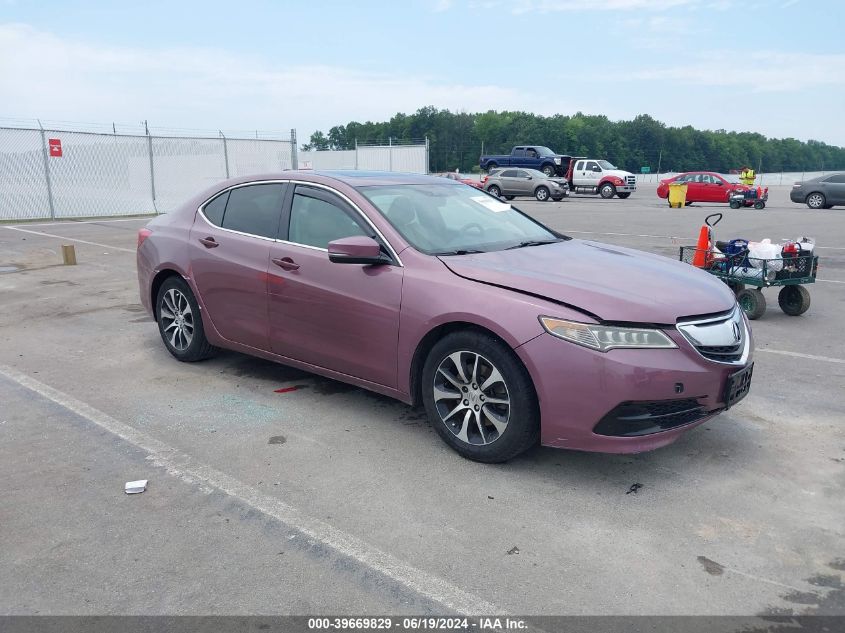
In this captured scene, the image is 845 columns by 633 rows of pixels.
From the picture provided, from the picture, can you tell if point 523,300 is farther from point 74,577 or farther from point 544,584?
point 74,577

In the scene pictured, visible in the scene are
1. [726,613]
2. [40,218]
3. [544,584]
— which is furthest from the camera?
[40,218]

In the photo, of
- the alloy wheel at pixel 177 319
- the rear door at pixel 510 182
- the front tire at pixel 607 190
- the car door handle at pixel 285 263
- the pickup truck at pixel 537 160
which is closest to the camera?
the car door handle at pixel 285 263

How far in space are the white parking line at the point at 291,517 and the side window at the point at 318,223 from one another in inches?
62.7

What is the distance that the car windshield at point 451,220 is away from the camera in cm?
451

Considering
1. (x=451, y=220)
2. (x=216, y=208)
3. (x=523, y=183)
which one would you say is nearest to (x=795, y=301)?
(x=451, y=220)

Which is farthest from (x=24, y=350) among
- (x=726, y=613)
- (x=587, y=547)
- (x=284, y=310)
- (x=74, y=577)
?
(x=726, y=613)

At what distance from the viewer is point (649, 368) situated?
352 centimetres

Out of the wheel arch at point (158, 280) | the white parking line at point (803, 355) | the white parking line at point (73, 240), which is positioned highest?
the wheel arch at point (158, 280)

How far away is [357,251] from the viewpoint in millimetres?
4262

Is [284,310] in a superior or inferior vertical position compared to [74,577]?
superior

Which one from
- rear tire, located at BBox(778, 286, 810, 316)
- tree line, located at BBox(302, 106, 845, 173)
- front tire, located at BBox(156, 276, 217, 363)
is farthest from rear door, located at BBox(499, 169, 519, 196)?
tree line, located at BBox(302, 106, 845, 173)

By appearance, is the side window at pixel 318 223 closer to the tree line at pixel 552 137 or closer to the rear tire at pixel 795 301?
the rear tire at pixel 795 301

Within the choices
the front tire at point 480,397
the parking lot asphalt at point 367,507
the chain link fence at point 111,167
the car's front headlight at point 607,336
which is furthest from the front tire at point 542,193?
the car's front headlight at point 607,336

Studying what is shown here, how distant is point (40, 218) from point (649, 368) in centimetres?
2286
